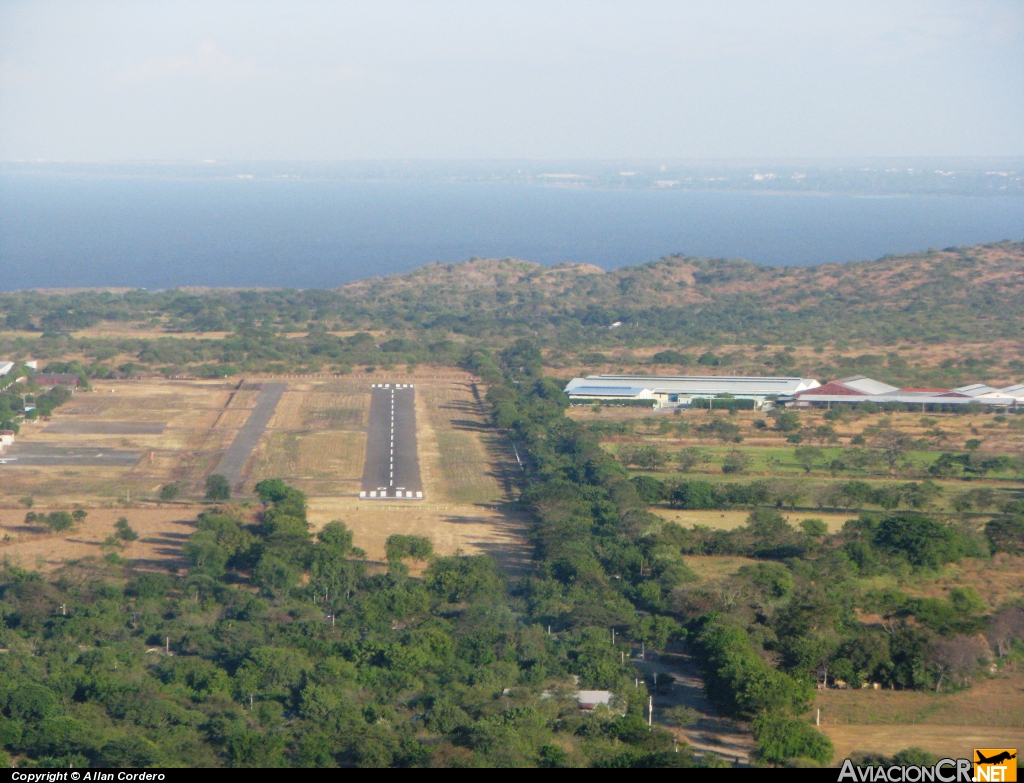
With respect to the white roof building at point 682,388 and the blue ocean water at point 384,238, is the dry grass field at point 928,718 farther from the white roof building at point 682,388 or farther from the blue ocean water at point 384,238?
the blue ocean water at point 384,238

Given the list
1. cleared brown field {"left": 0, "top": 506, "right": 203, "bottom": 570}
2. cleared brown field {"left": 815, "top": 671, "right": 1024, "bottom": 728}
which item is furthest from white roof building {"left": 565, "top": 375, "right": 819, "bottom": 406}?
cleared brown field {"left": 815, "top": 671, "right": 1024, "bottom": 728}

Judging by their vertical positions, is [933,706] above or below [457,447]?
above

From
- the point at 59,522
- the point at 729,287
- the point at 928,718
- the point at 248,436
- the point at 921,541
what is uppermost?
the point at 729,287

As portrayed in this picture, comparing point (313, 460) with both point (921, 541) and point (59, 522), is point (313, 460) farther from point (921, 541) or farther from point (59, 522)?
point (921, 541)

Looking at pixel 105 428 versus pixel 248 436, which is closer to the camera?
pixel 248 436

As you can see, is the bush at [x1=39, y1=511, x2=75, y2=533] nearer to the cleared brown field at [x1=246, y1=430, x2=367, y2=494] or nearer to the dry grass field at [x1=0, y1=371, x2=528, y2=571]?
the dry grass field at [x1=0, y1=371, x2=528, y2=571]

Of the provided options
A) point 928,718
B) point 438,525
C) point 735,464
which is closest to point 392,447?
point 438,525

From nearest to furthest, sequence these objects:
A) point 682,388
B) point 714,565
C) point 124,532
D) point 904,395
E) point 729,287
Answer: point 714,565 → point 124,532 → point 904,395 → point 682,388 → point 729,287
